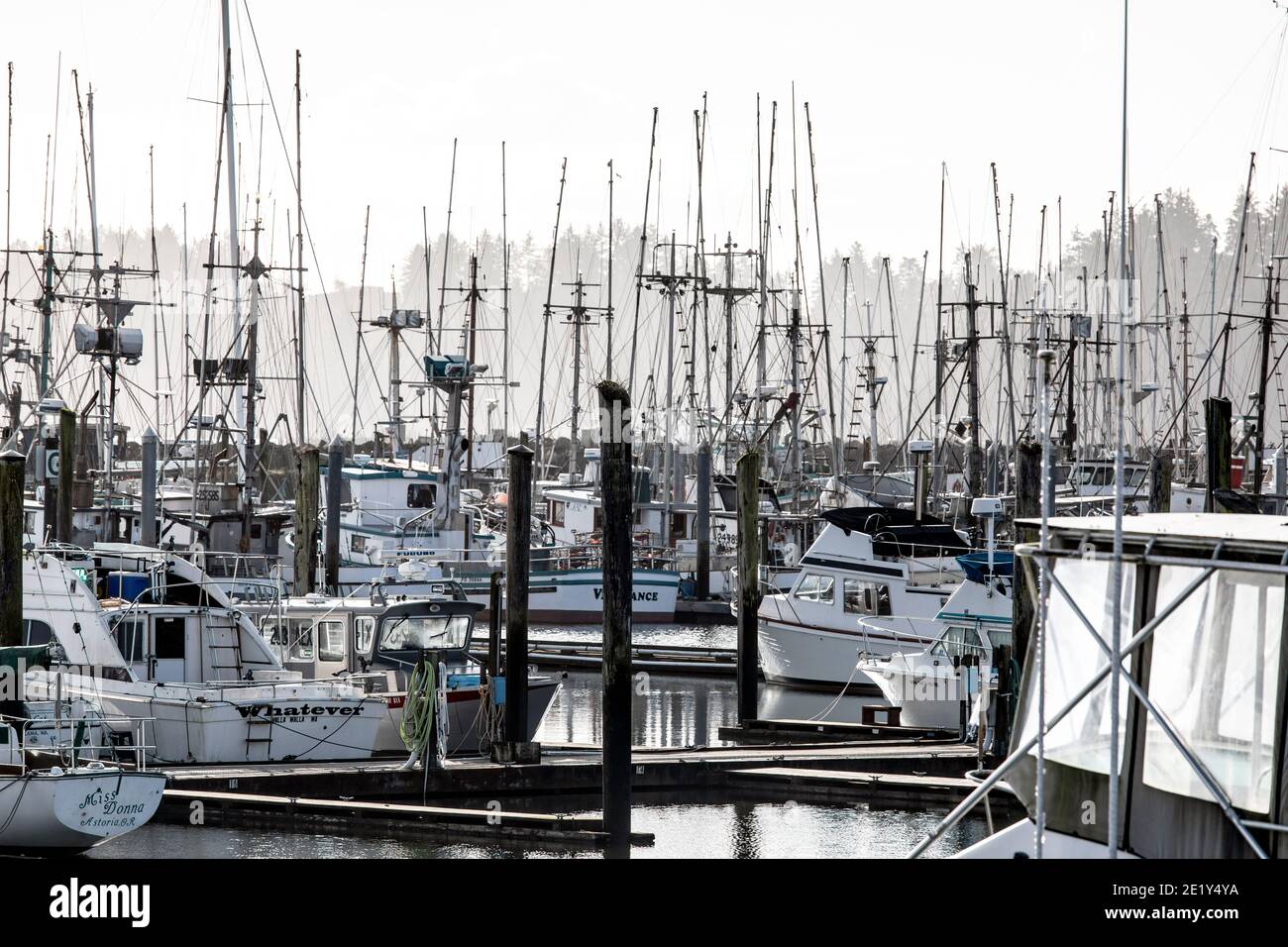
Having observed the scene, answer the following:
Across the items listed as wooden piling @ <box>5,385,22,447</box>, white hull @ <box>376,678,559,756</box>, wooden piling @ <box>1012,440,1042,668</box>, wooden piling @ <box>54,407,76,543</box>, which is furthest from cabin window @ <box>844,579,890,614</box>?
wooden piling @ <box>5,385,22,447</box>

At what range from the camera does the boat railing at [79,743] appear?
16.5 m

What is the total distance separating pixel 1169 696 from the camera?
9.27 m

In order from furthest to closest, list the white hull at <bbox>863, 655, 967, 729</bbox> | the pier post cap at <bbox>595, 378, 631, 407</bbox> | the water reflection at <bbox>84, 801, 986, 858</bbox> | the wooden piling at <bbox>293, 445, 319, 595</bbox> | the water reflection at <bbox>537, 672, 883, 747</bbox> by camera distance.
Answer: the wooden piling at <bbox>293, 445, 319, 595</bbox>, the white hull at <bbox>863, 655, 967, 729</bbox>, the water reflection at <bbox>537, 672, 883, 747</bbox>, the water reflection at <bbox>84, 801, 986, 858</bbox>, the pier post cap at <bbox>595, 378, 631, 407</bbox>

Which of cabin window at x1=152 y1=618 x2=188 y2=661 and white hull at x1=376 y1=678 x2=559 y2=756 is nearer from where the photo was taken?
cabin window at x1=152 y1=618 x2=188 y2=661

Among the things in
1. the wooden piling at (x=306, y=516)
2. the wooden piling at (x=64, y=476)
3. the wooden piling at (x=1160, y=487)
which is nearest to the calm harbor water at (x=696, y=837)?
the wooden piling at (x=64, y=476)

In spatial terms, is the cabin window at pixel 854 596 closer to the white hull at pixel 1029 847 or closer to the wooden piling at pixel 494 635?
the wooden piling at pixel 494 635

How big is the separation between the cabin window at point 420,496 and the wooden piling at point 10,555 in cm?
2515

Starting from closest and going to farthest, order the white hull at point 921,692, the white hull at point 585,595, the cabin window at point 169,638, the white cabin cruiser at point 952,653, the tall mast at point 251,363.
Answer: the cabin window at point 169,638
the white hull at point 921,692
the white cabin cruiser at point 952,653
the tall mast at point 251,363
the white hull at point 585,595

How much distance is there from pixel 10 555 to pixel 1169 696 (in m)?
15.1

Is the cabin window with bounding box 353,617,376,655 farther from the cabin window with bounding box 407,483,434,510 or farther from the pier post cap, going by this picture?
the cabin window with bounding box 407,483,434,510

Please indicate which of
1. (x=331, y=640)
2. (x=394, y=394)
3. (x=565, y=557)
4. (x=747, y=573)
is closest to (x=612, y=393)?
(x=331, y=640)

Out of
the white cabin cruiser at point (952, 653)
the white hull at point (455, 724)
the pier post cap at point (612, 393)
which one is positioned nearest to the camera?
the pier post cap at point (612, 393)

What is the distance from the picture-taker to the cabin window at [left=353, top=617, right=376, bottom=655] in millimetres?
23656

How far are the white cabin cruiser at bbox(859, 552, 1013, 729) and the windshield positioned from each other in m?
8.27
